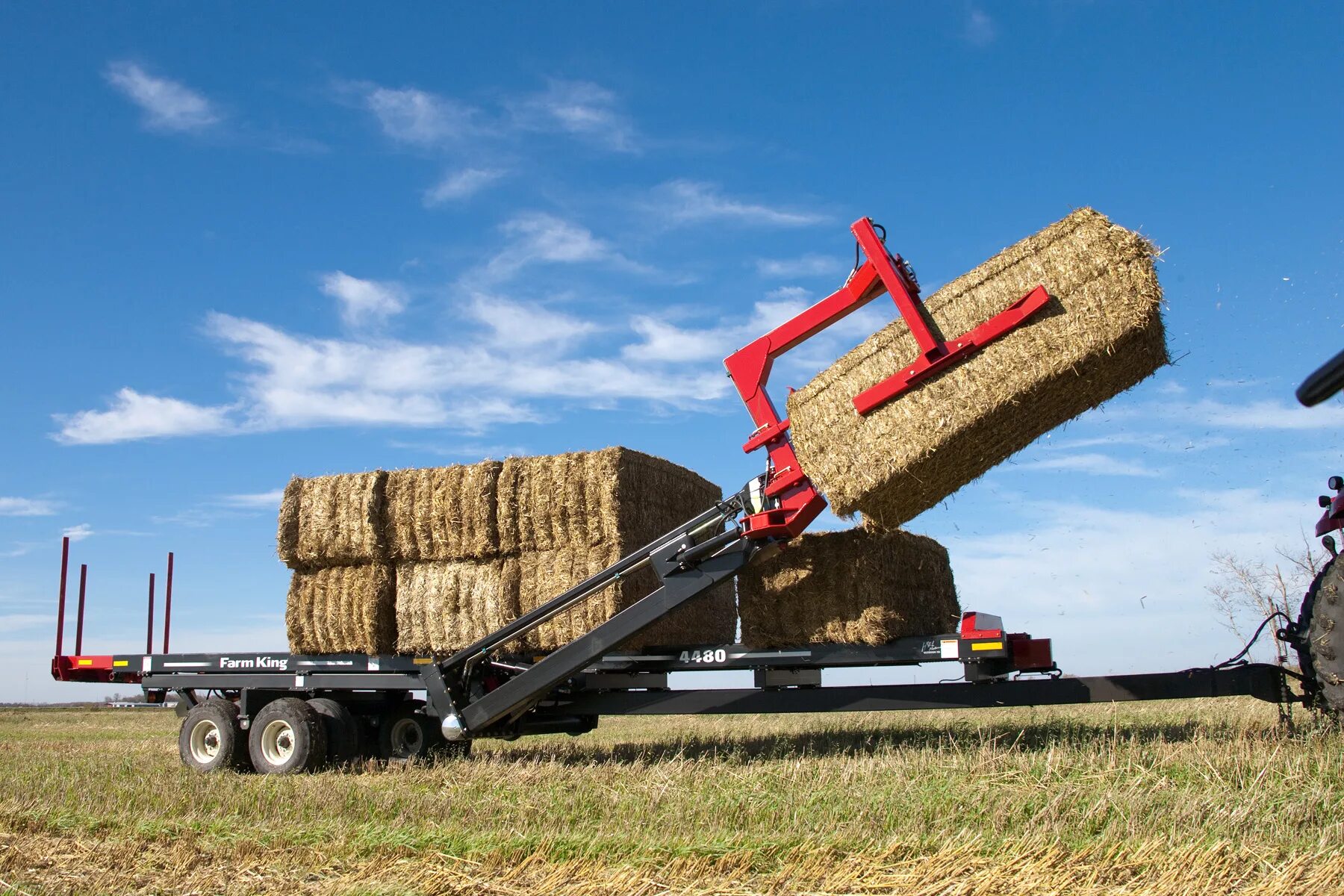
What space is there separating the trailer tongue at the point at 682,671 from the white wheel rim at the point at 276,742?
0.02 meters

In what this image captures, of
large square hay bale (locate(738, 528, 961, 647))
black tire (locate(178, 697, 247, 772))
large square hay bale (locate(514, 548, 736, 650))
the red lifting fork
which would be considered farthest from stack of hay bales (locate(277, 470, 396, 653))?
the red lifting fork

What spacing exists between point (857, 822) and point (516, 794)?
3001 millimetres

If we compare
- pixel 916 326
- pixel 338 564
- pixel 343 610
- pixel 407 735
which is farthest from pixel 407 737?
pixel 916 326

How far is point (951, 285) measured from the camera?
8773 mm

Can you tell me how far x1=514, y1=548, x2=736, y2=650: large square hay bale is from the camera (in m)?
10.5

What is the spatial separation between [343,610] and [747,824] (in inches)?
248

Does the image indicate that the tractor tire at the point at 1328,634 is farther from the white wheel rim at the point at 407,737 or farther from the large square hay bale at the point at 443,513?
the white wheel rim at the point at 407,737

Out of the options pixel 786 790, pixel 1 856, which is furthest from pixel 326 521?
pixel 786 790

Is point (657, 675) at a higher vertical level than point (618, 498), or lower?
lower

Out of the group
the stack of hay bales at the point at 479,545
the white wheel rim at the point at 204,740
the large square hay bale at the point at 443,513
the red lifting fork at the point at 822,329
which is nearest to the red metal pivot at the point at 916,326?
the red lifting fork at the point at 822,329

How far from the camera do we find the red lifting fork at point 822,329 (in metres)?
8.48

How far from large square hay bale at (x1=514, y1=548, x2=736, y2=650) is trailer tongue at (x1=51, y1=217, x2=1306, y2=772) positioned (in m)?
0.15

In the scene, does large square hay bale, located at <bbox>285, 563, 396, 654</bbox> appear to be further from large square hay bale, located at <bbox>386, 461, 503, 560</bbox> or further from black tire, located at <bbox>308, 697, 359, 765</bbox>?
black tire, located at <bbox>308, 697, 359, 765</bbox>

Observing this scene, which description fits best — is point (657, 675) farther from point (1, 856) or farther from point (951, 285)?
point (1, 856)
